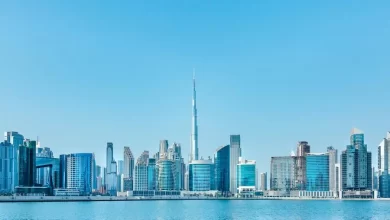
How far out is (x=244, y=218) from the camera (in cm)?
12975

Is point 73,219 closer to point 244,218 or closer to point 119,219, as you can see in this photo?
point 119,219

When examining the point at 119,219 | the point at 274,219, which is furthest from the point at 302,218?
the point at 119,219

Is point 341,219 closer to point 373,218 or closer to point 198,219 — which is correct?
point 373,218

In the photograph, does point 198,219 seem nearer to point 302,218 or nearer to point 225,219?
point 225,219

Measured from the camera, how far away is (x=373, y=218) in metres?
128

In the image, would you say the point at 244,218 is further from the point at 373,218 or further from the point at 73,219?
the point at 73,219

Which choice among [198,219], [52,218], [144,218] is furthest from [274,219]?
[52,218]

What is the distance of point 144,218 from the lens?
129375 millimetres

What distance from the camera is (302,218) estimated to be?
12875 centimetres

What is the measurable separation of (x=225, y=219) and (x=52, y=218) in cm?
3420

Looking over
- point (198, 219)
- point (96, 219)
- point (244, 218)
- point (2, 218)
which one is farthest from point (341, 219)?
point (2, 218)

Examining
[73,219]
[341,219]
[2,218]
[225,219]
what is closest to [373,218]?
[341,219]

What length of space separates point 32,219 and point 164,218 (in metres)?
25.8

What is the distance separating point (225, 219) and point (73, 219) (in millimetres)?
29897
